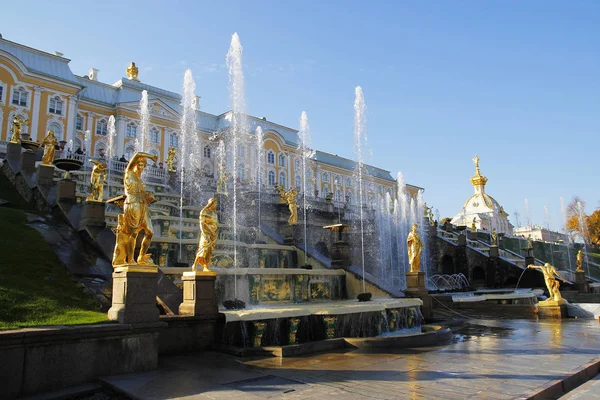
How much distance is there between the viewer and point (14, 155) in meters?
19.5

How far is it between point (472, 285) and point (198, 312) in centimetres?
2503

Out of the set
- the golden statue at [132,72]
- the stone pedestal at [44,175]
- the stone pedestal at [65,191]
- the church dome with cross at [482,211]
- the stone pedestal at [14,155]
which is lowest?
the stone pedestal at [65,191]

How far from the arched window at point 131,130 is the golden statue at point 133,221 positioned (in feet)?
151

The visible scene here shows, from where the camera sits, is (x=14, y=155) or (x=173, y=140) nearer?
(x=14, y=155)

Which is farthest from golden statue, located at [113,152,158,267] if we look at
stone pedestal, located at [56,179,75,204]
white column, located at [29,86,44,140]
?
white column, located at [29,86,44,140]

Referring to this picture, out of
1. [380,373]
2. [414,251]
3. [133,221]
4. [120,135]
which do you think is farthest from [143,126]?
[380,373]

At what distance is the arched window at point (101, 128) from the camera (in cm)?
4984

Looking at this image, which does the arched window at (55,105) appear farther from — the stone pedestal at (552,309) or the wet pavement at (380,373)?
the stone pedestal at (552,309)

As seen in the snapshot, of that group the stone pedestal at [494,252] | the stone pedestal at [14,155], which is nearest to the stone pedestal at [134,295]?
the stone pedestal at [14,155]

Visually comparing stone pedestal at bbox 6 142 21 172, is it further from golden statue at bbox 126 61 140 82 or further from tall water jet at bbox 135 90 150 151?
golden statue at bbox 126 61 140 82

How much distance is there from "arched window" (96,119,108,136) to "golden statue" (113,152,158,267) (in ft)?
151

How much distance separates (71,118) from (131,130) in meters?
6.76

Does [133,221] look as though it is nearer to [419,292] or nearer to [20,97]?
[419,292]

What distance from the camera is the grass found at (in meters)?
7.24
